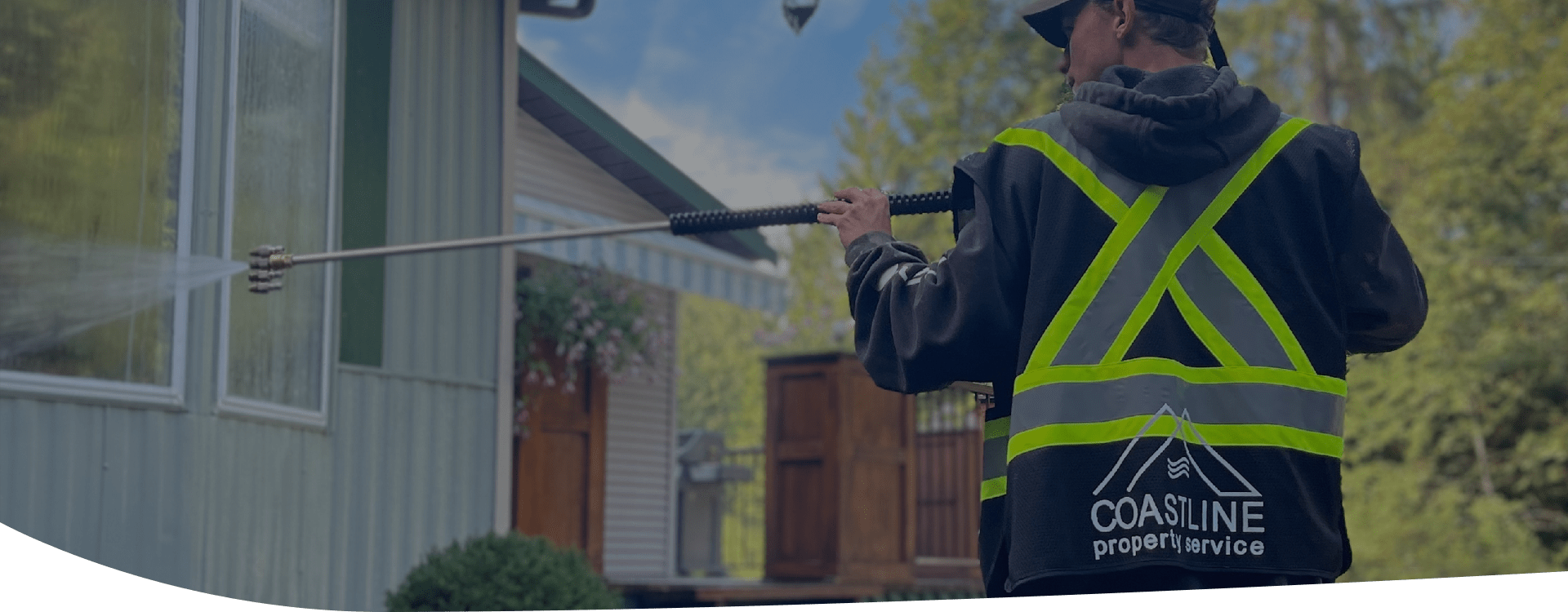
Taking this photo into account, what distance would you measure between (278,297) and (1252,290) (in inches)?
120

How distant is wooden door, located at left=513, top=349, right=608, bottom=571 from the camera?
8.72 meters

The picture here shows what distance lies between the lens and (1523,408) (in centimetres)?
1316

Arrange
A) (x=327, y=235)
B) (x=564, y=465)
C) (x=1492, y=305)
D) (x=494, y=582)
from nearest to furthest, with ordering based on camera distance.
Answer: (x=327, y=235) < (x=494, y=582) < (x=564, y=465) < (x=1492, y=305)

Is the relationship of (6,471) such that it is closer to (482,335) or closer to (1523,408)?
(482,335)

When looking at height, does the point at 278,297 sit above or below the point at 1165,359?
above

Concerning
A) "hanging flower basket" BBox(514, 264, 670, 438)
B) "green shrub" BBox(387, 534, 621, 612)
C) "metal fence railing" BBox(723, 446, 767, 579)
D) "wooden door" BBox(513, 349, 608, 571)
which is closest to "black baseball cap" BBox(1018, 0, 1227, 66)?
"green shrub" BBox(387, 534, 621, 612)

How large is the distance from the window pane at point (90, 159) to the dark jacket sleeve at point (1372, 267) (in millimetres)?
2415

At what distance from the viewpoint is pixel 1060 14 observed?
2029 mm

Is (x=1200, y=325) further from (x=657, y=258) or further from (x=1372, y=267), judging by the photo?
(x=657, y=258)

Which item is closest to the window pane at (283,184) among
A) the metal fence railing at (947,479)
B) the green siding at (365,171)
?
the green siding at (365,171)

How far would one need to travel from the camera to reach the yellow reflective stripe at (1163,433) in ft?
5.77

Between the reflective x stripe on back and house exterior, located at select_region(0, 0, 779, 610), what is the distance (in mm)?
2167

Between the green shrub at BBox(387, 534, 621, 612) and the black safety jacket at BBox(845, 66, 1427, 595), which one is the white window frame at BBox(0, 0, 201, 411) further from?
the black safety jacket at BBox(845, 66, 1427, 595)

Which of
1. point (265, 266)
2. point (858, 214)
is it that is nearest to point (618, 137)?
point (265, 266)
